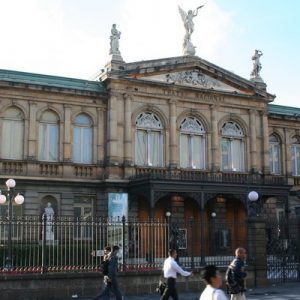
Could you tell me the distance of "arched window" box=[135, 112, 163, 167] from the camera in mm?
36312

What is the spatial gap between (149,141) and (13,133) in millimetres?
8226

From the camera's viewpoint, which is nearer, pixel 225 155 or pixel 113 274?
pixel 113 274

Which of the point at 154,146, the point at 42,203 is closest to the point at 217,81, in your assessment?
the point at 154,146

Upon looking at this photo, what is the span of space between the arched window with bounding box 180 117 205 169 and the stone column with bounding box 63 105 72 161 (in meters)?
7.21

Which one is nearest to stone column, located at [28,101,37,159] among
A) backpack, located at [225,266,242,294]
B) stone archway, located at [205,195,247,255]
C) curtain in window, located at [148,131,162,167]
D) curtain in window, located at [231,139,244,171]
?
curtain in window, located at [148,131,162,167]

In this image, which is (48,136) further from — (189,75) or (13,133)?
(189,75)

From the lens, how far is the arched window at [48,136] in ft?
113

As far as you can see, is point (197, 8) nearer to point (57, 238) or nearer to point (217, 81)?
point (217, 81)

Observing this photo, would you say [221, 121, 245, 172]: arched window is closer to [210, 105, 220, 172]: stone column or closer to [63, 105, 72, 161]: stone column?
[210, 105, 220, 172]: stone column

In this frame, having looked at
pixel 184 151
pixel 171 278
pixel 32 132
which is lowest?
pixel 171 278

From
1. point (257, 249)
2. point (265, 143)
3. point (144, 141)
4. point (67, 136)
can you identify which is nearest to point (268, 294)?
point (257, 249)

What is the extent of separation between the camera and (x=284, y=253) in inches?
1038

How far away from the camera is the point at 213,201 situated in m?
37.4

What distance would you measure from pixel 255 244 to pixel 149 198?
9648mm
